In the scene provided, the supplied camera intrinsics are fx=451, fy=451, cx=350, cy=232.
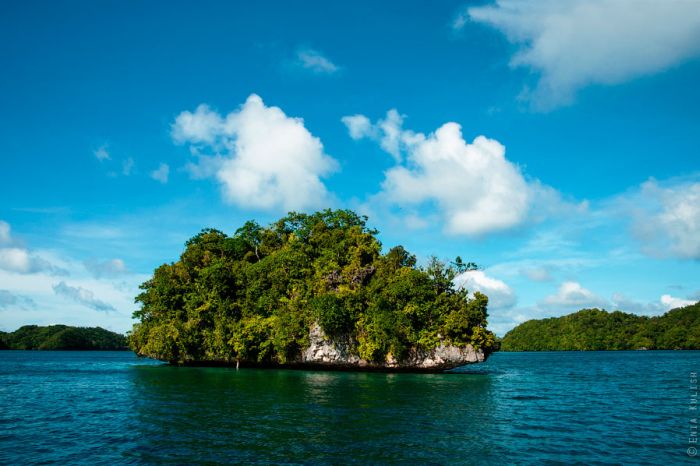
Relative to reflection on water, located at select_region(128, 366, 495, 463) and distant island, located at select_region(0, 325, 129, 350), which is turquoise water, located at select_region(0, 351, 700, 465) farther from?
distant island, located at select_region(0, 325, 129, 350)

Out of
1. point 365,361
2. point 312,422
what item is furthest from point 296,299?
point 312,422

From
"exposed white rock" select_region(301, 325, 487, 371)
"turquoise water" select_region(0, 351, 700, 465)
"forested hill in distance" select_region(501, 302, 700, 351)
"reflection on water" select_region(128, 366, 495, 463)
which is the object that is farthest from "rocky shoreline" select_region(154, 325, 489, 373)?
"forested hill in distance" select_region(501, 302, 700, 351)

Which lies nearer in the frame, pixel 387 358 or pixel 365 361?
pixel 387 358

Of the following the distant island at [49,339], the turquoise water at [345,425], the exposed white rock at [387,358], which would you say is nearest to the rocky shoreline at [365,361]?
the exposed white rock at [387,358]

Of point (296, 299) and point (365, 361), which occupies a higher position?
point (296, 299)

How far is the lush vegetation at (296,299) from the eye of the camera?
154 ft

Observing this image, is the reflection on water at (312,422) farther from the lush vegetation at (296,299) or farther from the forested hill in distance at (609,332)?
the forested hill in distance at (609,332)

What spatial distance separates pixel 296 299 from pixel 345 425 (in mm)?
34125

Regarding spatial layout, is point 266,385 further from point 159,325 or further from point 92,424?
point 159,325

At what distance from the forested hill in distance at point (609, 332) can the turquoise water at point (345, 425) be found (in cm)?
11961

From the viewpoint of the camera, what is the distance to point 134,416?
2206cm

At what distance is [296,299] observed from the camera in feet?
173

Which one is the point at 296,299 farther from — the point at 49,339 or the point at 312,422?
the point at 49,339

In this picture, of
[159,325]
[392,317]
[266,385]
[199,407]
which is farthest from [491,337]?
[159,325]
